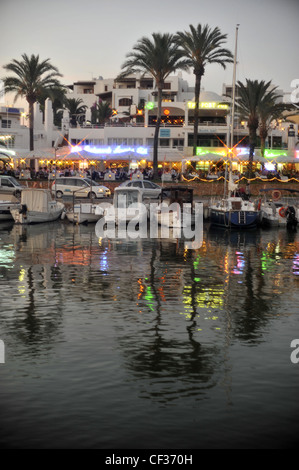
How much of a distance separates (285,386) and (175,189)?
30.3 meters

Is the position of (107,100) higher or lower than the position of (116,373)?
higher

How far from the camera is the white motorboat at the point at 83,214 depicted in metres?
40.5

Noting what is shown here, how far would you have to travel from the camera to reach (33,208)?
40531mm

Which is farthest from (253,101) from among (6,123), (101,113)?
(101,113)

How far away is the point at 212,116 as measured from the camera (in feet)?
285

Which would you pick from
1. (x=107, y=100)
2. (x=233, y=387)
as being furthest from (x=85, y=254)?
(x=107, y=100)

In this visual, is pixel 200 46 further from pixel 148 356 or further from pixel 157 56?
pixel 148 356
